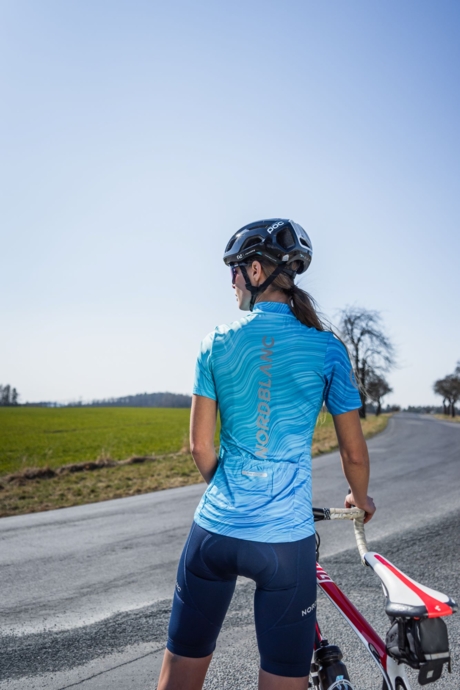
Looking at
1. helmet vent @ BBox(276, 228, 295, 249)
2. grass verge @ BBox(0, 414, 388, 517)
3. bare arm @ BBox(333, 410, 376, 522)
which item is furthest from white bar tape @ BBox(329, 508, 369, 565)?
grass verge @ BBox(0, 414, 388, 517)

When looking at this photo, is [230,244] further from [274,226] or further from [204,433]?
[204,433]

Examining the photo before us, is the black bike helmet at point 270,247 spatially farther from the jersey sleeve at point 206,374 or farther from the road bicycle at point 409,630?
the road bicycle at point 409,630

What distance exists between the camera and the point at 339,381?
181 cm

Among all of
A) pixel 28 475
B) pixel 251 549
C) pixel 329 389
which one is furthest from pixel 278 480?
pixel 28 475

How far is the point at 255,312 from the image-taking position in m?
1.86

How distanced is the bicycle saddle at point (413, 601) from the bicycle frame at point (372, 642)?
0.99ft

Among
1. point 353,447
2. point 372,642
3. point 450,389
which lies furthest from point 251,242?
point 450,389

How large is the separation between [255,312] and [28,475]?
13590mm

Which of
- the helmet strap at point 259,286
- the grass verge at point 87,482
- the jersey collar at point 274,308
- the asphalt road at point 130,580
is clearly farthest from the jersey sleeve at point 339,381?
the grass verge at point 87,482

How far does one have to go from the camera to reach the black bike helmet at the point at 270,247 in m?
1.98

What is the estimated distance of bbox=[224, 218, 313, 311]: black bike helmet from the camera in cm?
198

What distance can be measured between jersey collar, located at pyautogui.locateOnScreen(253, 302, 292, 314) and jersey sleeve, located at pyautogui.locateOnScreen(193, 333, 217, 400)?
20 centimetres

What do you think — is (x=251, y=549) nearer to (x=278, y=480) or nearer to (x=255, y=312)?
(x=278, y=480)

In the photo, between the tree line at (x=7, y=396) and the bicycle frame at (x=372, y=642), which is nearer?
the bicycle frame at (x=372, y=642)
